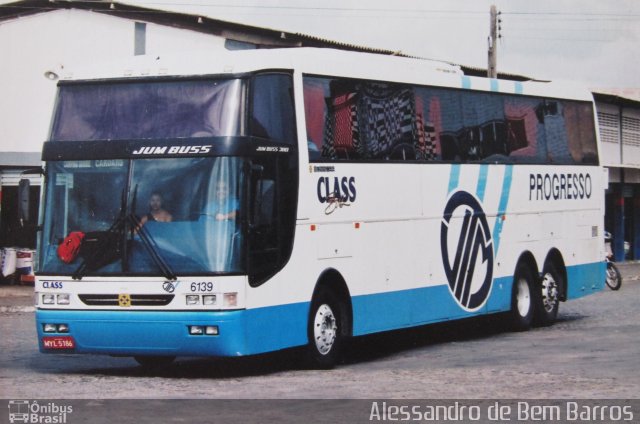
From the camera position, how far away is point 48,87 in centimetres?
3809

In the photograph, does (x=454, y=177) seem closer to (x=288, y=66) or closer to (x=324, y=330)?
(x=324, y=330)

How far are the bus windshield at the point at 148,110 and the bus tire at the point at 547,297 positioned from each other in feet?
28.3

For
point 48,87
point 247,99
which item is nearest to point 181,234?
point 247,99

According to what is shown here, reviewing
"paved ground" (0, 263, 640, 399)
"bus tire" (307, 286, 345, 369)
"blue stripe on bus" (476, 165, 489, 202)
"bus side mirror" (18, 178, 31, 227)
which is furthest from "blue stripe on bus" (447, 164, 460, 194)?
"bus side mirror" (18, 178, 31, 227)

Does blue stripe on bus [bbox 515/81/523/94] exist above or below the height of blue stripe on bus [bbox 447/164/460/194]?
above

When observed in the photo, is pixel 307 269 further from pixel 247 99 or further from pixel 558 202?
pixel 558 202

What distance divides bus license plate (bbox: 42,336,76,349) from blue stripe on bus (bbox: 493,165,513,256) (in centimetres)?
763

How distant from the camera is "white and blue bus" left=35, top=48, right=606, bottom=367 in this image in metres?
13.7

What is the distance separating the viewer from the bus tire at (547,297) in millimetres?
21188

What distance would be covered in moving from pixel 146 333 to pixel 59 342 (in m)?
1.06

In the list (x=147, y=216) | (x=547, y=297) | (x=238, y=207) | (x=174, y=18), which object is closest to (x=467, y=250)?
(x=547, y=297)

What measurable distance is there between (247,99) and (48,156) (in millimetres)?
2295

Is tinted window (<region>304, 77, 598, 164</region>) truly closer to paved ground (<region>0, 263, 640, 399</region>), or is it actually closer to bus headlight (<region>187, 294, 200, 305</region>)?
bus headlight (<region>187, 294, 200, 305</region>)

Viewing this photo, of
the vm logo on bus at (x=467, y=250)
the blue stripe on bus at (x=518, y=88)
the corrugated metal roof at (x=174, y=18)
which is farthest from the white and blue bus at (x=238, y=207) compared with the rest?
the corrugated metal roof at (x=174, y=18)
